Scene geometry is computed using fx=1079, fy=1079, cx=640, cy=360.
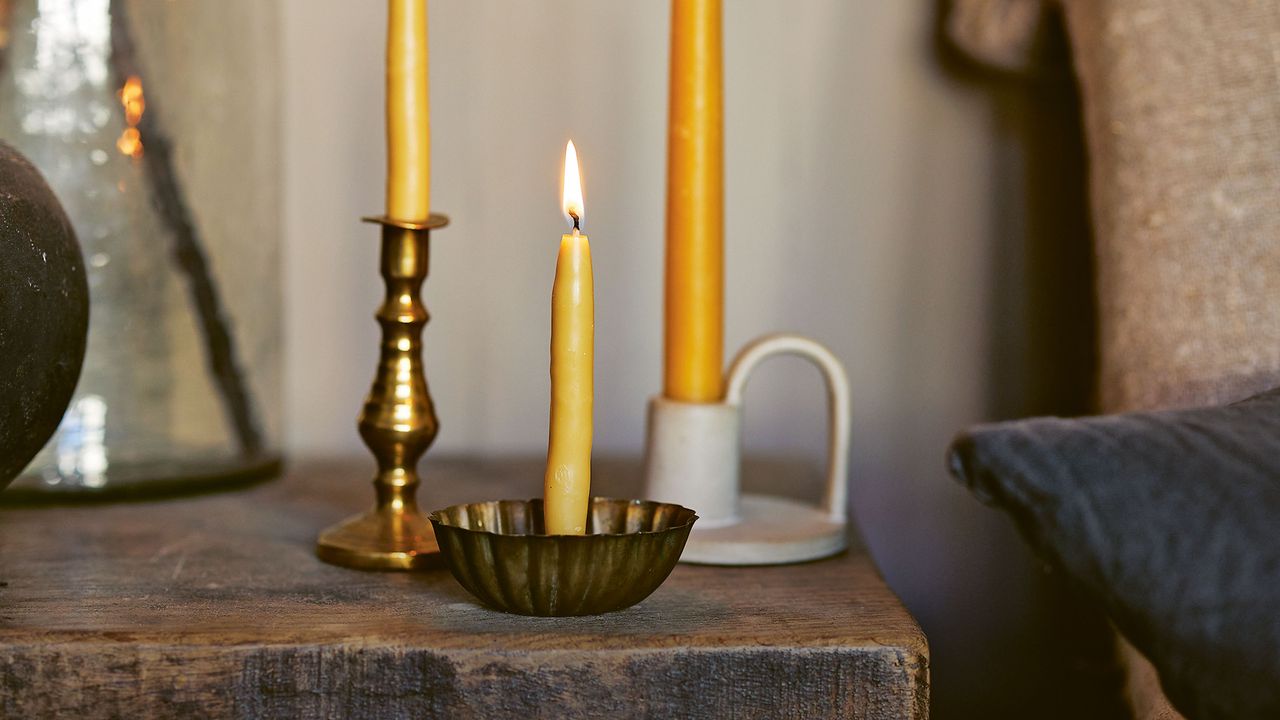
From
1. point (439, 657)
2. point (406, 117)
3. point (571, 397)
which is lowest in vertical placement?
point (439, 657)

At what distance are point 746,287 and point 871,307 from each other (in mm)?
112

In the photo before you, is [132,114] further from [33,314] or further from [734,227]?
[734,227]

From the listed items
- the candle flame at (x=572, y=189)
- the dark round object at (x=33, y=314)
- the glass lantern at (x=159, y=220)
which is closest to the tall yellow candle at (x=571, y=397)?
the candle flame at (x=572, y=189)

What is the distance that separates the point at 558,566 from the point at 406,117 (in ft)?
0.91

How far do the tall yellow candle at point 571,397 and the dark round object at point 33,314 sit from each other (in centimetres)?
27

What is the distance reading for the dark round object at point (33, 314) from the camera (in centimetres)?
53

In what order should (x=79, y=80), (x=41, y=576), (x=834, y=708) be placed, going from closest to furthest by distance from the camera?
(x=834, y=708), (x=41, y=576), (x=79, y=80)

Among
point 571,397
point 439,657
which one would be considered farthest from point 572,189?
point 439,657

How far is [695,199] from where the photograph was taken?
651 mm

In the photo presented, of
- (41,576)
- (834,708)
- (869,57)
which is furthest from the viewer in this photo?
(869,57)

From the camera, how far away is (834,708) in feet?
1.47

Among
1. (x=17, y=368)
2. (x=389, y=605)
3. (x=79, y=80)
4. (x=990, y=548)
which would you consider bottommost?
(x=990, y=548)

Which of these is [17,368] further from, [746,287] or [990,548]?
[990,548]

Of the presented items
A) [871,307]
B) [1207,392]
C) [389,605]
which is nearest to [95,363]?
[389,605]
